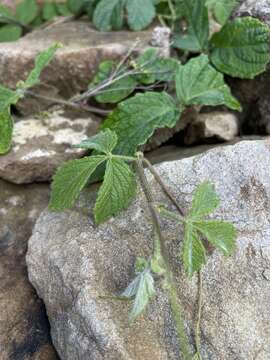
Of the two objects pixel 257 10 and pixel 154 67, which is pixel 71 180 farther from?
pixel 257 10

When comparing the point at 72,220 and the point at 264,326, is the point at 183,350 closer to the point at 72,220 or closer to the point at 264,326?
the point at 264,326

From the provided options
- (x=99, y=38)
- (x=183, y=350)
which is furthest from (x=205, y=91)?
(x=183, y=350)

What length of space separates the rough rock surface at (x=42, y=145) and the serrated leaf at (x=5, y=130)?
43 millimetres

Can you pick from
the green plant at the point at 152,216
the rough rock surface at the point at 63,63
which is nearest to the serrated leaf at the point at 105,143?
the green plant at the point at 152,216

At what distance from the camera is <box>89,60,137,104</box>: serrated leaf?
179 centimetres

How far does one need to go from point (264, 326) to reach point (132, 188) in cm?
45

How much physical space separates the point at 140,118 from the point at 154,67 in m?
0.29

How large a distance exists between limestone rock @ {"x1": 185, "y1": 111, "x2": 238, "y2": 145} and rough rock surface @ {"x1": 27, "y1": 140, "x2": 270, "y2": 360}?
0.30 meters

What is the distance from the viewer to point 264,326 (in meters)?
1.20

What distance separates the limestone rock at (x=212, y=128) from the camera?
1.75 meters

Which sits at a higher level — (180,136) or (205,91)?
(205,91)

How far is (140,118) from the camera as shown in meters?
1.59

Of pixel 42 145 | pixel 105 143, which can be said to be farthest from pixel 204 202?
pixel 42 145

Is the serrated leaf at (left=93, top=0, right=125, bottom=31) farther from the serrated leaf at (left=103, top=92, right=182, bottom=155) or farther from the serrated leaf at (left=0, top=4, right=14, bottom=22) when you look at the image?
the serrated leaf at (left=103, top=92, right=182, bottom=155)
